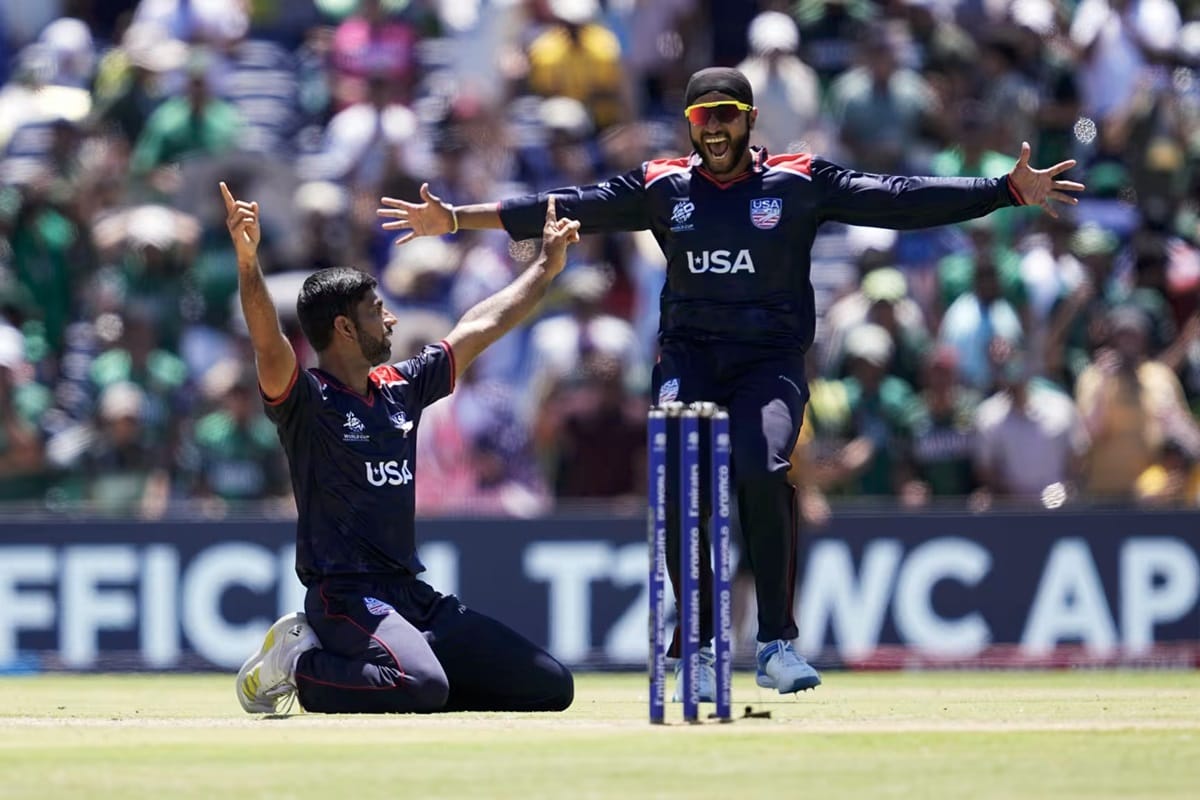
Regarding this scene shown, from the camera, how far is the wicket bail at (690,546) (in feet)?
27.0

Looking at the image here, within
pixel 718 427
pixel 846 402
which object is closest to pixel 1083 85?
pixel 846 402

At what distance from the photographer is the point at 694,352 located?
31.4ft

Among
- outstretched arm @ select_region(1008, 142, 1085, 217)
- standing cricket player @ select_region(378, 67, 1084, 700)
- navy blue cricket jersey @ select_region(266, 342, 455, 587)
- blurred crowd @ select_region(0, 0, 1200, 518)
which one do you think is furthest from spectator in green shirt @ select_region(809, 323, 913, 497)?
navy blue cricket jersey @ select_region(266, 342, 455, 587)

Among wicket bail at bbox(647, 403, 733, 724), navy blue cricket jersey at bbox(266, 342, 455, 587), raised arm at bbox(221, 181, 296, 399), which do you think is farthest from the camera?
navy blue cricket jersey at bbox(266, 342, 455, 587)

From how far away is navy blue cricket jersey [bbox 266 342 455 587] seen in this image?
9273 mm

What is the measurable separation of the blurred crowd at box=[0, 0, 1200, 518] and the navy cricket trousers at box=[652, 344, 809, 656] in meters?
4.30

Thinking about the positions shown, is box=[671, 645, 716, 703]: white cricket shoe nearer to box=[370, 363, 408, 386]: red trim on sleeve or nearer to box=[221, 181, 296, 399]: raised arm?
box=[370, 363, 408, 386]: red trim on sleeve

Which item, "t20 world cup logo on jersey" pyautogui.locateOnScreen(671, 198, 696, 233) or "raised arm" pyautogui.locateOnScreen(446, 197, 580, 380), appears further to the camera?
"raised arm" pyautogui.locateOnScreen(446, 197, 580, 380)

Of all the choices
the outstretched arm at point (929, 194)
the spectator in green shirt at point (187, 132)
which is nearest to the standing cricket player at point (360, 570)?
the outstretched arm at point (929, 194)

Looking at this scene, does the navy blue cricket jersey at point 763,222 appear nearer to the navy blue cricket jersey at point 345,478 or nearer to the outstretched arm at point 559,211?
the outstretched arm at point 559,211

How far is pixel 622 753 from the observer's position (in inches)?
301

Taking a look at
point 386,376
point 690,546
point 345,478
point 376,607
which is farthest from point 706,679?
point 386,376

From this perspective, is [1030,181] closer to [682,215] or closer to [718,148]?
[718,148]

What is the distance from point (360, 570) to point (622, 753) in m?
1.97
